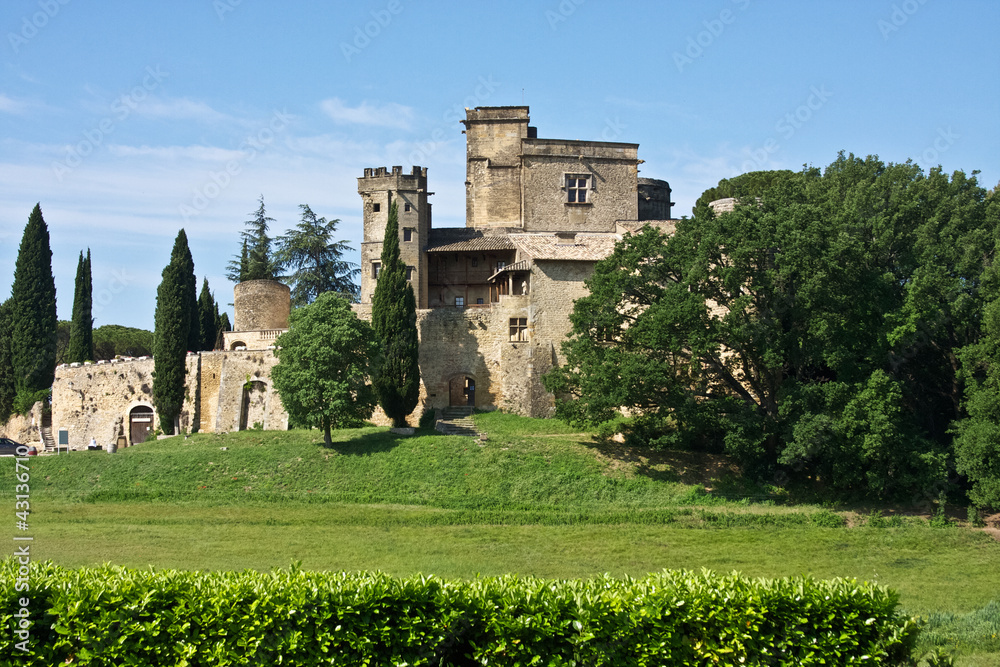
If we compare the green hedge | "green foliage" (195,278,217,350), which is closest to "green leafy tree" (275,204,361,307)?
"green foliage" (195,278,217,350)

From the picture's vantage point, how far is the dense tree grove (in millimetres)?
27688

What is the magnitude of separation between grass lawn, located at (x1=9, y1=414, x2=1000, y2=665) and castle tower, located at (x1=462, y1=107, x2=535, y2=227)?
44.7ft

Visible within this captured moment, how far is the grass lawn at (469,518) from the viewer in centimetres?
2014

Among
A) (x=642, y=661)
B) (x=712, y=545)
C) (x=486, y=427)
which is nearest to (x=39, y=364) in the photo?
(x=486, y=427)

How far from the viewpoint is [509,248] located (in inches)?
1625

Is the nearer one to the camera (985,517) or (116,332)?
(985,517)

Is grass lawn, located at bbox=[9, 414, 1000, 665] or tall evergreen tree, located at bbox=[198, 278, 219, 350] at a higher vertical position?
tall evergreen tree, located at bbox=[198, 278, 219, 350]

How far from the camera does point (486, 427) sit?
35.2m

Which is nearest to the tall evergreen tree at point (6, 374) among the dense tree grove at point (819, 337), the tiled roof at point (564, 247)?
the tiled roof at point (564, 247)

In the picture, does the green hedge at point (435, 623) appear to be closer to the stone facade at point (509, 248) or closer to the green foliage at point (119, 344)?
the stone facade at point (509, 248)

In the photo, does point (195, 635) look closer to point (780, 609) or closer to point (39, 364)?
point (780, 609)

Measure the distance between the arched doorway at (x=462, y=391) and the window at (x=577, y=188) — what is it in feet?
39.6

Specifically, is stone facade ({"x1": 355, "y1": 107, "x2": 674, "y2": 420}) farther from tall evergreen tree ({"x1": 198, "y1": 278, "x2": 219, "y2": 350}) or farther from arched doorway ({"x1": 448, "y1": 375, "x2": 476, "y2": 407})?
tall evergreen tree ({"x1": 198, "y1": 278, "x2": 219, "y2": 350})

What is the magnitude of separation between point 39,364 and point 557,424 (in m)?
28.7
